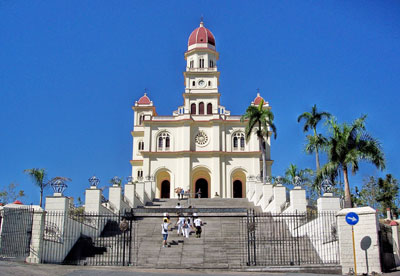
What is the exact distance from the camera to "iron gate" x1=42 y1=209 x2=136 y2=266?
58.6 ft

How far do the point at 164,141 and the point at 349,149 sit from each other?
90.3 ft

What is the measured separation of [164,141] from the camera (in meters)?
51.1

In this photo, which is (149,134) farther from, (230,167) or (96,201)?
(96,201)

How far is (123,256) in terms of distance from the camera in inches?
677

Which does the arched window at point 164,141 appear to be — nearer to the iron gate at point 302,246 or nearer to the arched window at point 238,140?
the arched window at point 238,140

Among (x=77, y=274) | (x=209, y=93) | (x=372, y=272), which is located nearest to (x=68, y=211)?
(x=77, y=274)

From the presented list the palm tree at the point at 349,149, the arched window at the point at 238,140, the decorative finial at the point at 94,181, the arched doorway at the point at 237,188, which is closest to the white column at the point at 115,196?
the decorative finial at the point at 94,181

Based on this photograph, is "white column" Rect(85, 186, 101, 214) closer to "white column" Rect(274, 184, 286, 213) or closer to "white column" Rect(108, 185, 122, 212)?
"white column" Rect(108, 185, 122, 212)

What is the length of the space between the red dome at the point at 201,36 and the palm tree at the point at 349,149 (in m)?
32.8

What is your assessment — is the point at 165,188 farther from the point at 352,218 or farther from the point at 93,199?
the point at 352,218

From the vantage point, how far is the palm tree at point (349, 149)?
26312mm

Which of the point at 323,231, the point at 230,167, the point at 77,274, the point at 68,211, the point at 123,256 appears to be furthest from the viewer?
the point at 230,167

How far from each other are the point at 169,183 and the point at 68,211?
105 feet

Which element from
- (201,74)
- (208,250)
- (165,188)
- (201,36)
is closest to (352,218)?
(208,250)
